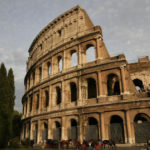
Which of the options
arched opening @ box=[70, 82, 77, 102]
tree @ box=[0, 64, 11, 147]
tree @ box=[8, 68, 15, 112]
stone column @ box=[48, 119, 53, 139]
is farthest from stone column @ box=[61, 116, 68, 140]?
tree @ box=[0, 64, 11, 147]

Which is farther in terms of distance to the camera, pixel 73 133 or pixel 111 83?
pixel 111 83

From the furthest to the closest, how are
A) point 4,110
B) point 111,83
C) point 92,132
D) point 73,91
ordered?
1. point 73,91
2. point 111,83
3. point 92,132
4. point 4,110

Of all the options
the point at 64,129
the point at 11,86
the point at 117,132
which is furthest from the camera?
the point at 64,129

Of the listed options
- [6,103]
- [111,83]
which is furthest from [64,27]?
[6,103]

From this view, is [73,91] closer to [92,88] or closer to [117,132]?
[92,88]

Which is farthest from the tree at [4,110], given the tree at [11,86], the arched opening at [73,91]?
the arched opening at [73,91]

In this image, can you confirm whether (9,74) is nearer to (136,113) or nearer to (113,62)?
(113,62)

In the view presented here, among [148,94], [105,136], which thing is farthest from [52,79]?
[148,94]

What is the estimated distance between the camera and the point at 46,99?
23484mm

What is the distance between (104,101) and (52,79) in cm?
768

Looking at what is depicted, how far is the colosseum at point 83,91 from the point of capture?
50.6ft

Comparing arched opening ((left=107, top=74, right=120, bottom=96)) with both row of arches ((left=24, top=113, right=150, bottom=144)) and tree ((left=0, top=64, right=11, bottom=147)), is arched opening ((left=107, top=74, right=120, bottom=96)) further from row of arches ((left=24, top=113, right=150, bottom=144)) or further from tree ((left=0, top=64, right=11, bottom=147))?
tree ((left=0, top=64, right=11, bottom=147))

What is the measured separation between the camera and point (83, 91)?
1803 cm

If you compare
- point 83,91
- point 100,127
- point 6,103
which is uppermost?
point 83,91
